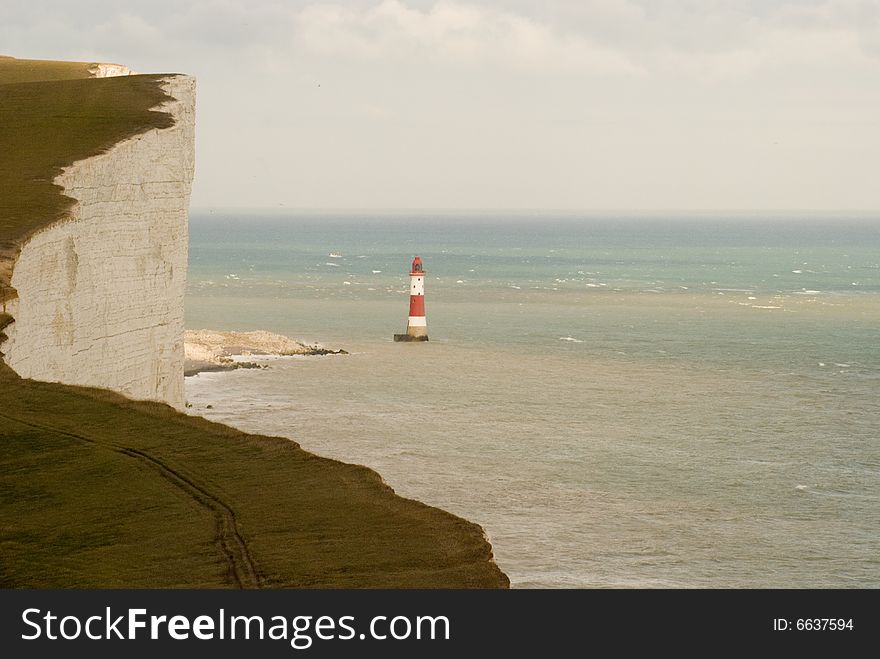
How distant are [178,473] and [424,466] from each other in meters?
20.9

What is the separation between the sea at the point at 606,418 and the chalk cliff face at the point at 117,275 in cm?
641

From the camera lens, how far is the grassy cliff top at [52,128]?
27688 millimetres

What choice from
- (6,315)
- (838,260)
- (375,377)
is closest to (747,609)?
(6,315)

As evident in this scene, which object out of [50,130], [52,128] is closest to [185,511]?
[50,130]

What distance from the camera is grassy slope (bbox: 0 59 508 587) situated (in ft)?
38.9

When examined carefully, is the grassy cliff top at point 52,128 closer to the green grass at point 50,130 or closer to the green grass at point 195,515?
the green grass at point 50,130

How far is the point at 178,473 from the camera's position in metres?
14.5

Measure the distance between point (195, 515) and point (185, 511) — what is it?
17cm

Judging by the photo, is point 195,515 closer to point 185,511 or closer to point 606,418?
point 185,511

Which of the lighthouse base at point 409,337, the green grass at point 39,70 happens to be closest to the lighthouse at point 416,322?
the lighthouse base at point 409,337

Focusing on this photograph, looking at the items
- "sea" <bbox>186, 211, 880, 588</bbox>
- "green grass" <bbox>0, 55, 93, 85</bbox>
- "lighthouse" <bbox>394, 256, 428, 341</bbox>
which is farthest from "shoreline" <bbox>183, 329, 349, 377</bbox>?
"green grass" <bbox>0, 55, 93, 85</bbox>

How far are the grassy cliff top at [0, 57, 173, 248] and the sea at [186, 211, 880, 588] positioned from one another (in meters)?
9.98

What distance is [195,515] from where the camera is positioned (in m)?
13.2

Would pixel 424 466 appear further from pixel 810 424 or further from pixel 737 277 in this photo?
pixel 737 277
